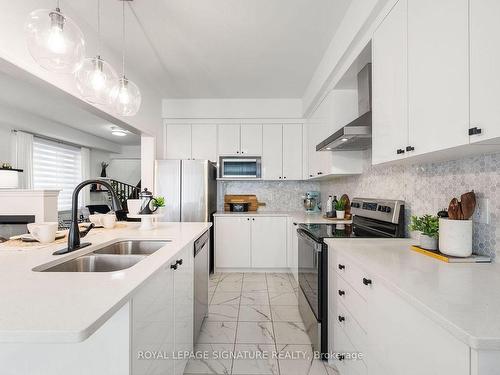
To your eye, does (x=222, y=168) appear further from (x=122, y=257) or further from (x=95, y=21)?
(x=122, y=257)

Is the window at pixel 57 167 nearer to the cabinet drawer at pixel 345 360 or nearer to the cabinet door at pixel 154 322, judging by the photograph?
the cabinet door at pixel 154 322

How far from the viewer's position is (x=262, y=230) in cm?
366

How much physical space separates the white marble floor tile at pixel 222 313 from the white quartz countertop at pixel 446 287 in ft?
4.72

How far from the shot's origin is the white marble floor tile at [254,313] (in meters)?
2.38

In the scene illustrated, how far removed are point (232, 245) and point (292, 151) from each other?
1.70 metres

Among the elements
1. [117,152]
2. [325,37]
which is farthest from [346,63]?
[117,152]

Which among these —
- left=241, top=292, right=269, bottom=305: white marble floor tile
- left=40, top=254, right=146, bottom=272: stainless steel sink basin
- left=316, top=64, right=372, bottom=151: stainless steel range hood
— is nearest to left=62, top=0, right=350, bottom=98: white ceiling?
left=316, top=64, right=372, bottom=151: stainless steel range hood

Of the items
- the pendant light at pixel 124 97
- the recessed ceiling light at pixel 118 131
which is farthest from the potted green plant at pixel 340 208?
the recessed ceiling light at pixel 118 131

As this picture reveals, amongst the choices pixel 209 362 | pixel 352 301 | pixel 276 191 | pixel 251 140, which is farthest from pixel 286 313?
pixel 251 140

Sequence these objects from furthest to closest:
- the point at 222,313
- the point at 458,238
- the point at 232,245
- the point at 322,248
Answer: the point at 232,245
the point at 222,313
the point at 322,248
the point at 458,238

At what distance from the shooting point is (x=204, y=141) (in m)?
3.93

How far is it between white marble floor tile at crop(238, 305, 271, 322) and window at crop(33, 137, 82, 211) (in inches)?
169

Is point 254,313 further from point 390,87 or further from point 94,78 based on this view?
point 94,78

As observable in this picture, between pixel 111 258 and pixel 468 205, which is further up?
pixel 468 205
